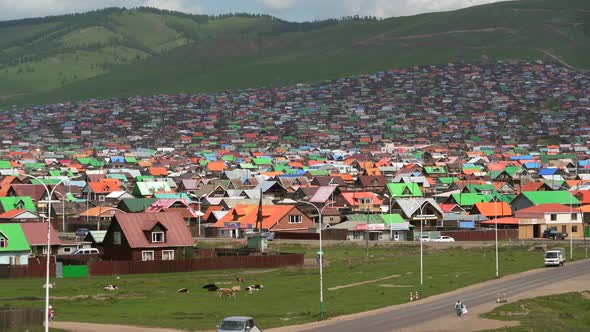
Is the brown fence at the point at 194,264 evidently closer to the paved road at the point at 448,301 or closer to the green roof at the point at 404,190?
the paved road at the point at 448,301

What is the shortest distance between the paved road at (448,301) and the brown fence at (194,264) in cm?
1874

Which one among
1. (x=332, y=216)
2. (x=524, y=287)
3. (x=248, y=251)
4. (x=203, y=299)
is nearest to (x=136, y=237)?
(x=248, y=251)

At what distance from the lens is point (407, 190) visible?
159625 millimetres

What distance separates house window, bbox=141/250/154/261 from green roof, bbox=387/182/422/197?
69832 mm

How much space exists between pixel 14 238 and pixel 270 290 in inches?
891

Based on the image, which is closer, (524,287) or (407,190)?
(524,287)

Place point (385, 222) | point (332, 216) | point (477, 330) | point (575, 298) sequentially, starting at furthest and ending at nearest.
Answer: point (332, 216)
point (385, 222)
point (575, 298)
point (477, 330)

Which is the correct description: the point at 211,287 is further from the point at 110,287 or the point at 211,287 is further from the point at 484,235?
the point at 484,235

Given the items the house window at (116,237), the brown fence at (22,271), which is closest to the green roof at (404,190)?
the house window at (116,237)

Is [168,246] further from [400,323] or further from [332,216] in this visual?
[332,216]

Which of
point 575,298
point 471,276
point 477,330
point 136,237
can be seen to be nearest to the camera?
point 477,330

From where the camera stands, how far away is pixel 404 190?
525 feet

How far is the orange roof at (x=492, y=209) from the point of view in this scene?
420ft

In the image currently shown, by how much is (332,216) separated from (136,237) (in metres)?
48.3
